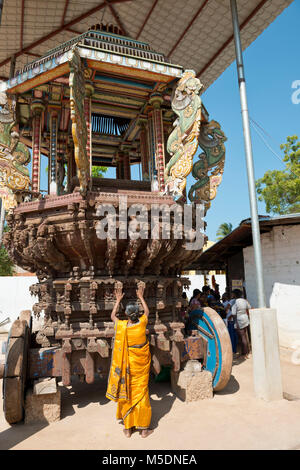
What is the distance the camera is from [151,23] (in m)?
8.34

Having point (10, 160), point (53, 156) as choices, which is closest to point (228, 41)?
point (53, 156)

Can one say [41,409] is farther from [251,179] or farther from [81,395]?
[251,179]

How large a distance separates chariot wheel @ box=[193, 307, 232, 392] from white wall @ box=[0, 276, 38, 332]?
9766mm

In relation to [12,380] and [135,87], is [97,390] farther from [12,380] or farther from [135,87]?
[135,87]

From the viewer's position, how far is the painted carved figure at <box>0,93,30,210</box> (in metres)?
5.68

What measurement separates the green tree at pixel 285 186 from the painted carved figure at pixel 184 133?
18.1 m

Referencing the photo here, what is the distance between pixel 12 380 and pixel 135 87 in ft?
18.3

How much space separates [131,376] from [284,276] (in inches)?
261

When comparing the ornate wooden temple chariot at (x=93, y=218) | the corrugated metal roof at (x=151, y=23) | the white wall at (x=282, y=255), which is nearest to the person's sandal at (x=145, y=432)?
the ornate wooden temple chariot at (x=93, y=218)

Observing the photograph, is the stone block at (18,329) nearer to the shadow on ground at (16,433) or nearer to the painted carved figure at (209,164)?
the shadow on ground at (16,433)

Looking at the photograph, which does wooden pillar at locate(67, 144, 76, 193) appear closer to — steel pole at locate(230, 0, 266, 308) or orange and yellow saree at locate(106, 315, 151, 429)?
steel pole at locate(230, 0, 266, 308)
